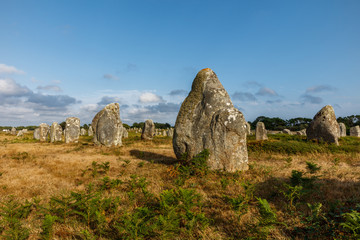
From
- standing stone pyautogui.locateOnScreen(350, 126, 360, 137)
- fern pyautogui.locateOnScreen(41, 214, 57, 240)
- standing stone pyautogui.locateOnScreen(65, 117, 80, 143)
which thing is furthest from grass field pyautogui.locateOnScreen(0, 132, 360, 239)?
standing stone pyautogui.locateOnScreen(350, 126, 360, 137)

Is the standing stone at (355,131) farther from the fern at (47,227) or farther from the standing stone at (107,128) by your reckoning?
the fern at (47,227)

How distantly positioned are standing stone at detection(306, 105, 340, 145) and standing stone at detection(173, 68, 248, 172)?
1236cm

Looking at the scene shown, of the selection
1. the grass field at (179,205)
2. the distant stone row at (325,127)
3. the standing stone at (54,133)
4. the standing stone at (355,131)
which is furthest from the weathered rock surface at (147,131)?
the standing stone at (355,131)

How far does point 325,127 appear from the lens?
18.2 metres

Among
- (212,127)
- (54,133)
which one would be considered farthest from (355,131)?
(54,133)

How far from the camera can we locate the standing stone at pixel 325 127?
704 inches

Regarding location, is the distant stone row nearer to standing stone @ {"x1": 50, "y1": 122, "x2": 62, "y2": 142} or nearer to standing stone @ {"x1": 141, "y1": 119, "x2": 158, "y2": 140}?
standing stone @ {"x1": 141, "y1": 119, "x2": 158, "y2": 140}

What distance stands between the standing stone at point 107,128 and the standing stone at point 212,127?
11.8 meters

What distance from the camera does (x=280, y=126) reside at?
71.1m

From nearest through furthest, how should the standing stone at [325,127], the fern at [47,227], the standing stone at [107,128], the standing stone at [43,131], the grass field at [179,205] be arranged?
the fern at [47,227] < the grass field at [179,205] < the standing stone at [325,127] < the standing stone at [107,128] < the standing stone at [43,131]

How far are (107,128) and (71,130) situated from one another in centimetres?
838

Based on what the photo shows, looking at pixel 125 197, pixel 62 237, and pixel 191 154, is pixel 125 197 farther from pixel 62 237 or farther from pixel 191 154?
pixel 191 154

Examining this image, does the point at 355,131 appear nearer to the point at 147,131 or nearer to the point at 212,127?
the point at 147,131

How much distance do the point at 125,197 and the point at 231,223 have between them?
337 cm
